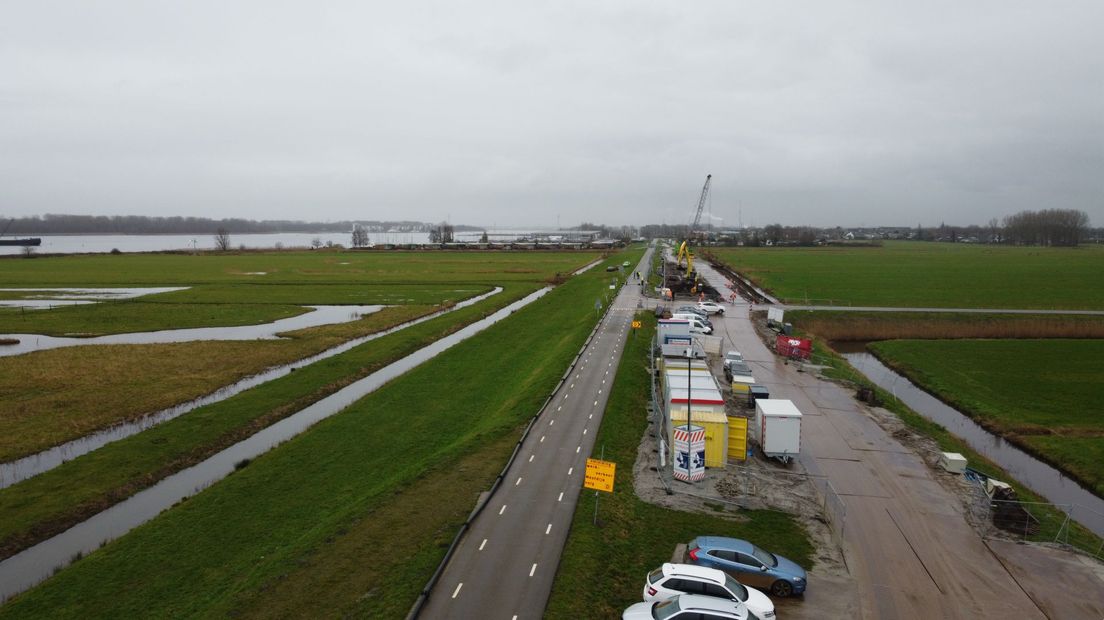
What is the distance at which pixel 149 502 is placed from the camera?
24.2m

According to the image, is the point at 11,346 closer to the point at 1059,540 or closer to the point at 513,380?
the point at 513,380

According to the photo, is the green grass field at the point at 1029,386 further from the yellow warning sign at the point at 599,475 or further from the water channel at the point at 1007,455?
the yellow warning sign at the point at 599,475

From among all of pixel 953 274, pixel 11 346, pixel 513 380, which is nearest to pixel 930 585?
pixel 513 380

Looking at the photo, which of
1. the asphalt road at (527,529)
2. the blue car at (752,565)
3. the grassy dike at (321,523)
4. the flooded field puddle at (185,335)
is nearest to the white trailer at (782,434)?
the asphalt road at (527,529)

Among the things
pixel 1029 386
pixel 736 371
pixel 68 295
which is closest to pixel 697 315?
pixel 736 371

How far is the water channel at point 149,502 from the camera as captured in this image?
765 inches

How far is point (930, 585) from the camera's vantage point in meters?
17.5

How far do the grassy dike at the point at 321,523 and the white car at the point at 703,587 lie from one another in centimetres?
696

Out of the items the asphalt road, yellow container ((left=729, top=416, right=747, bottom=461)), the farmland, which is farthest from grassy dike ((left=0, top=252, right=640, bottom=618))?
the farmland

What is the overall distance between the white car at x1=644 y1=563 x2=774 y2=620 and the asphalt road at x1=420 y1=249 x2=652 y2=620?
10.6 feet

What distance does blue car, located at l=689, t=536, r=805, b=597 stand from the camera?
1681cm

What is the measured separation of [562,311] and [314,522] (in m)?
50.1

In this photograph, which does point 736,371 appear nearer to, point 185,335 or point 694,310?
point 694,310

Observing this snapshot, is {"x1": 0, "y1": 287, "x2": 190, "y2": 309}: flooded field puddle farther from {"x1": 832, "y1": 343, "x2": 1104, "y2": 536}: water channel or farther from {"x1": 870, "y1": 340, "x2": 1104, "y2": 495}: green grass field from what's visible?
{"x1": 870, "y1": 340, "x2": 1104, "y2": 495}: green grass field
